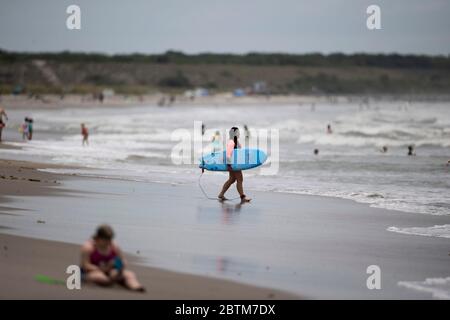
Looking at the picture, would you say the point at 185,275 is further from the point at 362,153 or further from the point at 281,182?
the point at 362,153

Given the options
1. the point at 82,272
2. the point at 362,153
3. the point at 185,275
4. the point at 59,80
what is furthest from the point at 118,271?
the point at 59,80

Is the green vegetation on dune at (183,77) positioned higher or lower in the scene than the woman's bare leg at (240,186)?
higher

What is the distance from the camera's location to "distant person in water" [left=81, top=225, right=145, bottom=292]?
28.0 feet

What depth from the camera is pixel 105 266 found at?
340 inches

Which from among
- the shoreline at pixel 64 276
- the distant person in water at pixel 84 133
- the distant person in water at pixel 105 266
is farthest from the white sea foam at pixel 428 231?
the distant person in water at pixel 84 133

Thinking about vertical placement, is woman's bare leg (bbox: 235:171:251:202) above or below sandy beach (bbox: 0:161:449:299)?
above

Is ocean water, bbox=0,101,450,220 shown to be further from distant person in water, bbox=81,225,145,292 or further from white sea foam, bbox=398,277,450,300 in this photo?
distant person in water, bbox=81,225,145,292

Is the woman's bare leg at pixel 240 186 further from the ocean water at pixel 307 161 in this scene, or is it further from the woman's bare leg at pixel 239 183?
the ocean water at pixel 307 161

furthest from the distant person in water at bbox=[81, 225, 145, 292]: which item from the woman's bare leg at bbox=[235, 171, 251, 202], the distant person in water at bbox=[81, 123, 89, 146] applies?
the distant person in water at bbox=[81, 123, 89, 146]

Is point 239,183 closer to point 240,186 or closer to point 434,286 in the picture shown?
point 240,186

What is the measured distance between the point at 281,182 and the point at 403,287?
10680 millimetres

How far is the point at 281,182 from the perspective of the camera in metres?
20.2

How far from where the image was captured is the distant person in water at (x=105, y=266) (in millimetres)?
8541

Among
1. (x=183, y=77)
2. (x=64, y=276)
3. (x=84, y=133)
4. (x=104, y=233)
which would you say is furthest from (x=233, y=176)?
(x=183, y=77)
